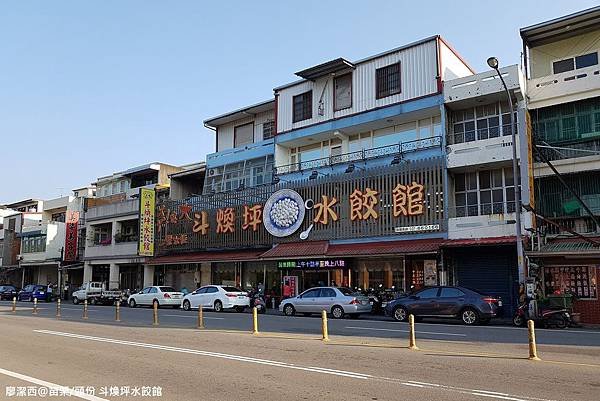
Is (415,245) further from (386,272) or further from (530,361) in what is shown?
(530,361)

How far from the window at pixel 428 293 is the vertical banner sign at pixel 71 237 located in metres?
37.6

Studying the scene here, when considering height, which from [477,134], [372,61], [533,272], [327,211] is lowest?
[533,272]

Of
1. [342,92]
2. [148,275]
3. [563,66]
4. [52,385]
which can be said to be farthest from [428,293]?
[148,275]

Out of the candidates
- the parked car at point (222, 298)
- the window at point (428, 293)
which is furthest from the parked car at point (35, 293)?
the window at point (428, 293)

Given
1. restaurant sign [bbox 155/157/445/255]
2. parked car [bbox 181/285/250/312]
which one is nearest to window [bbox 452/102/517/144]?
restaurant sign [bbox 155/157/445/255]

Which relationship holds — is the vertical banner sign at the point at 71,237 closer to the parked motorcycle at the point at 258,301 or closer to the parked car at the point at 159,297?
the parked car at the point at 159,297

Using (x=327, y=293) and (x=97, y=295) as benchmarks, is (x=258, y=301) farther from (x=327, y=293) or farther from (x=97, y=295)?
(x=97, y=295)

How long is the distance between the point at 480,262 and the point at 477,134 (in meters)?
5.94

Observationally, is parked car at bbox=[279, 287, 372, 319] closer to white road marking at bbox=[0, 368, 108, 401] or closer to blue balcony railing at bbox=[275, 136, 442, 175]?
blue balcony railing at bbox=[275, 136, 442, 175]

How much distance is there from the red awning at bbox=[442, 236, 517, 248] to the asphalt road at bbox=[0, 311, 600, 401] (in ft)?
34.7

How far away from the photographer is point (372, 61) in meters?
28.8

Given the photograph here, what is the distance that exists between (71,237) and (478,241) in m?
38.3

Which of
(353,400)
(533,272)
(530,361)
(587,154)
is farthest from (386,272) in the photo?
(353,400)

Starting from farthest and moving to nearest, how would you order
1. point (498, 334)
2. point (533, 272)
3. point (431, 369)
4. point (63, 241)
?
point (63, 241), point (533, 272), point (498, 334), point (431, 369)
